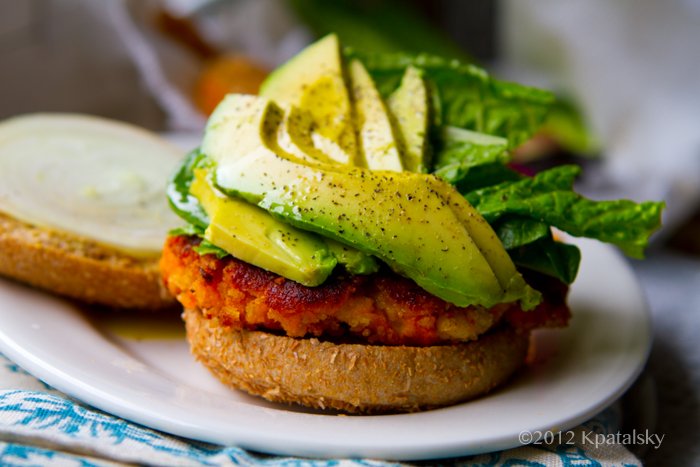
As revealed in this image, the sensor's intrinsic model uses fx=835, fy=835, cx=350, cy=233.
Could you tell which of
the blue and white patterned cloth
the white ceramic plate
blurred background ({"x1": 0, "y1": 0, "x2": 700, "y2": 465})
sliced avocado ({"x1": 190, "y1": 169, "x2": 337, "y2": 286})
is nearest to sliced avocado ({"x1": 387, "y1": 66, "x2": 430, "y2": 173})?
sliced avocado ({"x1": 190, "y1": 169, "x2": 337, "y2": 286})

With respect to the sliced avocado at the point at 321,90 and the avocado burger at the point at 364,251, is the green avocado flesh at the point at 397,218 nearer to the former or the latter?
the avocado burger at the point at 364,251

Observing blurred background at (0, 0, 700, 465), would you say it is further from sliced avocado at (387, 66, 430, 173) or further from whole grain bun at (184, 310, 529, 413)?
whole grain bun at (184, 310, 529, 413)

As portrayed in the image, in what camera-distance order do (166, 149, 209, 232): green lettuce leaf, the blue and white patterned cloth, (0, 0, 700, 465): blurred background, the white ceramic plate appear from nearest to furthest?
1. the blue and white patterned cloth
2. the white ceramic plate
3. (166, 149, 209, 232): green lettuce leaf
4. (0, 0, 700, 465): blurred background

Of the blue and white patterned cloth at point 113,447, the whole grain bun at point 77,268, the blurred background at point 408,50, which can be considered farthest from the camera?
the blurred background at point 408,50

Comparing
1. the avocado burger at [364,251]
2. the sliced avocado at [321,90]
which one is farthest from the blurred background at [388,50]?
the avocado burger at [364,251]

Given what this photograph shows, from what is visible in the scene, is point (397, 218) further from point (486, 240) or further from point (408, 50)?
point (408, 50)

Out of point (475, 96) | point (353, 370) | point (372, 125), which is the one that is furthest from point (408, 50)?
point (353, 370)
